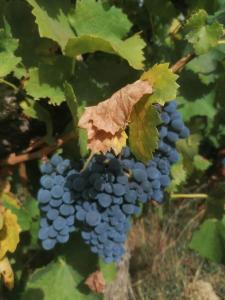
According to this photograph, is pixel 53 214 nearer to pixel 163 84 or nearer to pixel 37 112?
pixel 37 112

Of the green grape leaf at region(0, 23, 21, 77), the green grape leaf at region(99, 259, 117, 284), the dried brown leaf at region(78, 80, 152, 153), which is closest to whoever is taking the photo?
the dried brown leaf at region(78, 80, 152, 153)

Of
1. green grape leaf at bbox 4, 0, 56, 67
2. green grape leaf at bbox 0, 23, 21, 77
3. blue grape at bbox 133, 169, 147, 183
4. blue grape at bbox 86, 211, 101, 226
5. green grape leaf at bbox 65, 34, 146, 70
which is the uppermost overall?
green grape leaf at bbox 4, 0, 56, 67

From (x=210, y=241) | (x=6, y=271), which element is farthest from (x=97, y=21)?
(x=210, y=241)

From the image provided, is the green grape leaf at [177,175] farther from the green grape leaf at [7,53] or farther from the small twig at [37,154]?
the green grape leaf at [7,53]

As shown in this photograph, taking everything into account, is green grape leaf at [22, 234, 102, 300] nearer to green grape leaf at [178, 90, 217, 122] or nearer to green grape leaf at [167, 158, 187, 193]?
green grape leaf at [167, 158, 187, 193]

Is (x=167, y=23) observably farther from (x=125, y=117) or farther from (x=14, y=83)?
(x=125, y=117)

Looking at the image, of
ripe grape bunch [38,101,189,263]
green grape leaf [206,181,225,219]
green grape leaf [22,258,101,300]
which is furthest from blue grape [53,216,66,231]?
green grape leaf [206,181,225,219]
